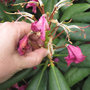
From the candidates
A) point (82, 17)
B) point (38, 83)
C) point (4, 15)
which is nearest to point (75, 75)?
point (38, 83)

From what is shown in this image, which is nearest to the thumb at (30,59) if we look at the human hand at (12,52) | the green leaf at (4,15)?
the human hand at (12,52)

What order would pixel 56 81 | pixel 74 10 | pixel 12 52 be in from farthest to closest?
pixel 74 10 → pixel 56 81 → pixel 12 52

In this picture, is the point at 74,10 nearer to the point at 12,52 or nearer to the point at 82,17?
the point at 82,17

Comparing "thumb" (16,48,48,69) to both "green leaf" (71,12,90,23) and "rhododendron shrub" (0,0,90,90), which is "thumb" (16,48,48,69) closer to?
"rhododendron shrub" (0,0,90,90)

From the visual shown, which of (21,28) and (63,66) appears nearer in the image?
(21,28)

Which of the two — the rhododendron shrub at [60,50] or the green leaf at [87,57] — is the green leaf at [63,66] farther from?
the green leaf at [87,57]
